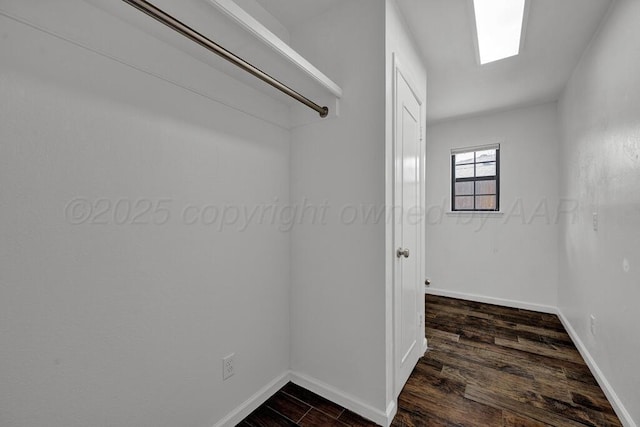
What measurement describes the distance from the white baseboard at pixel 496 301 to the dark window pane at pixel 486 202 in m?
1.20

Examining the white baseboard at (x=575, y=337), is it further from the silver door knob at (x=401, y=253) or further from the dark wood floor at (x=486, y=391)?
the silver door knob at (x=401, y=253)

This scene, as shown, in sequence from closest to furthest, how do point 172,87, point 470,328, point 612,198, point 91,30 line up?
point 91,30 < point 172,87 < point 612,198 < point 470,328

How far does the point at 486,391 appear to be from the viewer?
5.92ft

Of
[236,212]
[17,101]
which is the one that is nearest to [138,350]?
[236,212]

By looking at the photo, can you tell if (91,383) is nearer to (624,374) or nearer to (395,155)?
(395,155)

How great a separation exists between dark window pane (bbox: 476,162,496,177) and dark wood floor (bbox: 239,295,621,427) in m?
1.97

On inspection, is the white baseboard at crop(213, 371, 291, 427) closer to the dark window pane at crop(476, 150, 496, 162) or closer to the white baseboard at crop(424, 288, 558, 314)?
the white baseboard at crop(424, 288, 558, 314)

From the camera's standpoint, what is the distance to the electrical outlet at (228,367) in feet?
4.73

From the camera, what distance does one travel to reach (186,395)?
127cm

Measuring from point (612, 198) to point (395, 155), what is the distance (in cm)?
141

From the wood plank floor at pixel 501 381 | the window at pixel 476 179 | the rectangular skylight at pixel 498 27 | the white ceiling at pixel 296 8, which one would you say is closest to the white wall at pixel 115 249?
the white ceiling at pixel 296 8

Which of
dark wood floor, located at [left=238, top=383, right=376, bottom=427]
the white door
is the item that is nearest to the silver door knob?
the white door

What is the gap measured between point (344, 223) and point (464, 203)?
114 inches

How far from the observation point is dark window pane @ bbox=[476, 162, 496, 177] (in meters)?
3.64
